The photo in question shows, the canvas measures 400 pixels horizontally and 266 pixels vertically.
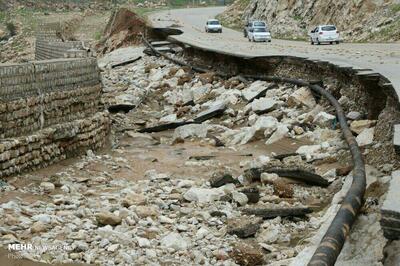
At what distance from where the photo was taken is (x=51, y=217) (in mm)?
7879

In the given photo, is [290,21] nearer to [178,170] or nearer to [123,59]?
[123,59]

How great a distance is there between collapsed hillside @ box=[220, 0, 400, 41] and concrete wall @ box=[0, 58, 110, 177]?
60.2 feet

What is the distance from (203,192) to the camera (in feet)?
29.9

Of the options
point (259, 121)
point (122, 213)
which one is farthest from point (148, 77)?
point (122, 213)

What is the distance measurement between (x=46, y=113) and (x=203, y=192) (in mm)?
3838

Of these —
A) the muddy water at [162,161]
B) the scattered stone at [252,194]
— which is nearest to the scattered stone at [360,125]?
the muddy water at [162,161]

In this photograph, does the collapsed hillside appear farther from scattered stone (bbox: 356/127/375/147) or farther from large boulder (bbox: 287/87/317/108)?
scattered stone (bbox: 356/127/375/147)

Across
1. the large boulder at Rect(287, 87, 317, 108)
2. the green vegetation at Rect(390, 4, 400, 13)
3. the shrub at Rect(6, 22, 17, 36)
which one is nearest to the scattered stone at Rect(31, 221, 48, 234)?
the large boulder at Rect(287, 87, 317, 108)

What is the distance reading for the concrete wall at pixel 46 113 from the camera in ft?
32.8

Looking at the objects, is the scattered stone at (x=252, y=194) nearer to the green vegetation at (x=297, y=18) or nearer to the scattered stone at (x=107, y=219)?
the scattered stone at (x=107, y=219)

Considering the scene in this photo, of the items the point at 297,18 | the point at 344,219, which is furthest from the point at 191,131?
the point at 297,18

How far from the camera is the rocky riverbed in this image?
692 centimetres

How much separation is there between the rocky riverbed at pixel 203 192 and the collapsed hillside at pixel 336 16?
15.0 metres

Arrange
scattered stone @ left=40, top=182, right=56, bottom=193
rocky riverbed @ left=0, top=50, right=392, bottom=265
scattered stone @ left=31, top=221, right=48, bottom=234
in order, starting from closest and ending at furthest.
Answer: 1. rocky riverbed @ left=0, top=50, right=392, bottom=265
2. scattered stone @ left=31, top=221, right=48, bottom=234
3. scattered stone @ left=40, top=182, right=56, bottom=193
